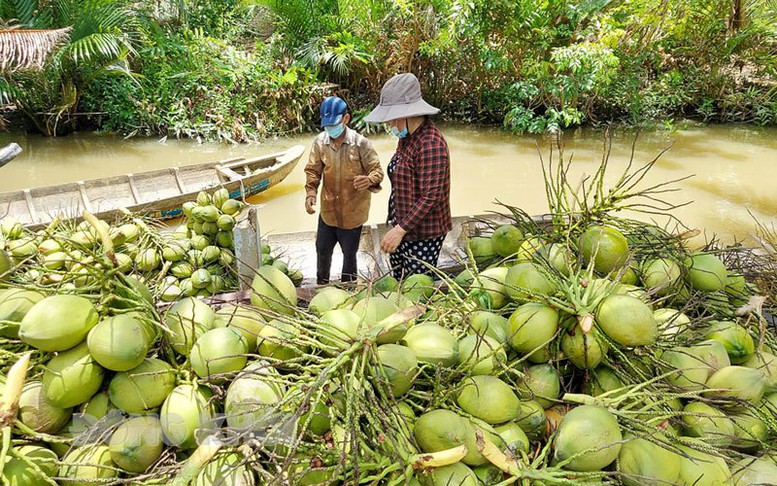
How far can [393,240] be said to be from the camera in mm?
2871

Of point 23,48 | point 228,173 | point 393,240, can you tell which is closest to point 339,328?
point 393,240

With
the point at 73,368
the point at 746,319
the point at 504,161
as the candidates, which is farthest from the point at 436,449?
the point at 504,161

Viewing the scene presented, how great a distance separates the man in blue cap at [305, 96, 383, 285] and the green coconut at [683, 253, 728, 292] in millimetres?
2040

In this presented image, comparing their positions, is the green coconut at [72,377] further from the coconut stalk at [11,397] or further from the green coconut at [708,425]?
the green coconut at [708,425]

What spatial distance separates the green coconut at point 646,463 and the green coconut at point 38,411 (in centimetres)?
122

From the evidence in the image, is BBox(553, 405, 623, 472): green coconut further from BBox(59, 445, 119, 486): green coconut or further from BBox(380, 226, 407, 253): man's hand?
BBox(380, 226, 407, 253): man's hand

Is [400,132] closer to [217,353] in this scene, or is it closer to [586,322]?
[586,322]

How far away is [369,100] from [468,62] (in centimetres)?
233

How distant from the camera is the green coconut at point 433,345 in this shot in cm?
119

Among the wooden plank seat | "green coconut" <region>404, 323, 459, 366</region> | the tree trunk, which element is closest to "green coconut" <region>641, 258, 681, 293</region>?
"green coconut" <region>404, 323, 459, 366</region>

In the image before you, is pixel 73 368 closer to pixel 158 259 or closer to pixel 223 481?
pixel 223 481

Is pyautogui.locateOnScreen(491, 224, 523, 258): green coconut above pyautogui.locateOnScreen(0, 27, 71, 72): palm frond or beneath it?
beneath

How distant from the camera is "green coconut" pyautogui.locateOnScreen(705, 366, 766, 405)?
1326 millimetres

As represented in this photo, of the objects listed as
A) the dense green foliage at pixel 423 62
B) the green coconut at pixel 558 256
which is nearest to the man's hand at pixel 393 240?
the green coconut at pixel 558 256
